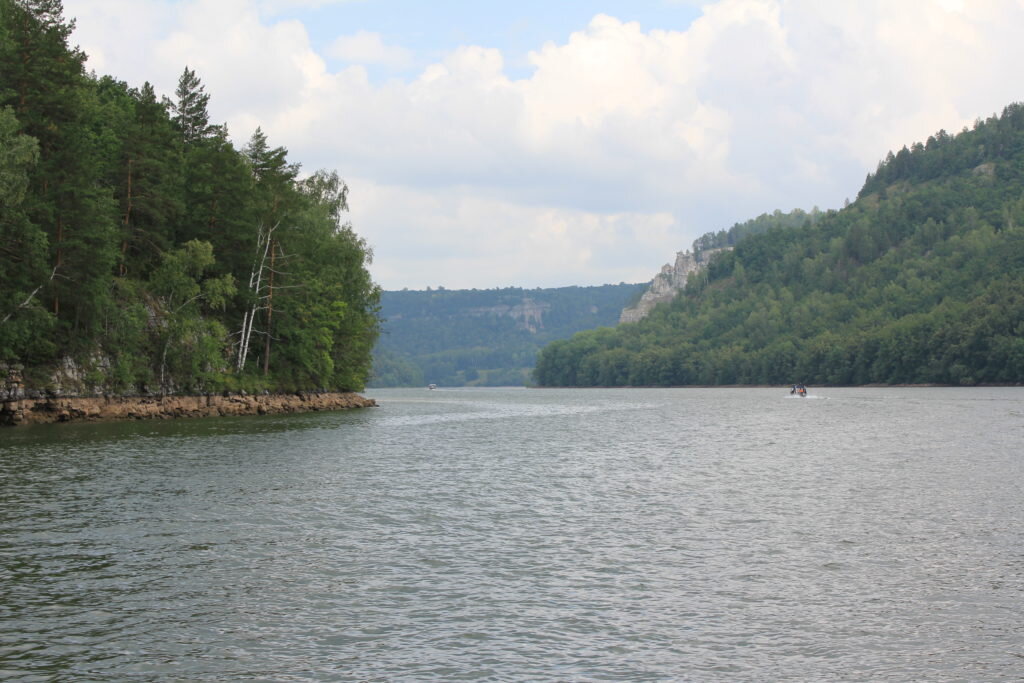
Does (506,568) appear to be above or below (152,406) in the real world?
below

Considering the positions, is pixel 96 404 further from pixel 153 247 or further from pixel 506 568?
pixel 506 568

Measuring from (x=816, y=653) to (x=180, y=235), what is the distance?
81.3 m

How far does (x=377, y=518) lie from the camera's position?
30.2m

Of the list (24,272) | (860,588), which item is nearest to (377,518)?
(860,588)

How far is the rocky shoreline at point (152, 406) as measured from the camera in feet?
210

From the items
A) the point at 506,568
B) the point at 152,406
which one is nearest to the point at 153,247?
the point at 152,406

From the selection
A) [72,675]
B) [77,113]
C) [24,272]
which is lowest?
[72,675]

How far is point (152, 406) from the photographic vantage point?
75312mm

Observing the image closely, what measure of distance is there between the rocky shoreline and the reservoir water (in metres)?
17.1

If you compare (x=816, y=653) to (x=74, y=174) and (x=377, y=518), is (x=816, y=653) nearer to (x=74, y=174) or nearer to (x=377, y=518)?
(x=377, y=518)

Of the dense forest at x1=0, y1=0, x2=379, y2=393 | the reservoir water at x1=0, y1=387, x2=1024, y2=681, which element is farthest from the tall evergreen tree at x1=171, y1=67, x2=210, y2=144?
the reservoir water at x1=0, y1=387, x2=1024, y2=681

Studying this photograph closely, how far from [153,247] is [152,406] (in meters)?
13.9

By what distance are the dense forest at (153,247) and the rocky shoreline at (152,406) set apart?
1240mm

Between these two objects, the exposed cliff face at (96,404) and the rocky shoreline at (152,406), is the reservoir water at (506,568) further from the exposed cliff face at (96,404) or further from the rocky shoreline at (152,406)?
the rocky shoreline at (152,406)
